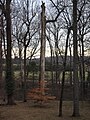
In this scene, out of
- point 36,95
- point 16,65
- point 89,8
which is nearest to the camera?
point 36,95

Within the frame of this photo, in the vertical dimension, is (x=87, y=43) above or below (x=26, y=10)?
below

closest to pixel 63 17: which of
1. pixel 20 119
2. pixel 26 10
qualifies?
pixel 26 10

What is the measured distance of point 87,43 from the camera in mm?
40438

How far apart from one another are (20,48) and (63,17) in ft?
23.6

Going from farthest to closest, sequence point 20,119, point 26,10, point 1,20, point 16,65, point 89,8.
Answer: point 16,65, point 26,10, point 1,20, point 89,8, point 20,119

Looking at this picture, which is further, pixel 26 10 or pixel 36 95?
pixel 26 10

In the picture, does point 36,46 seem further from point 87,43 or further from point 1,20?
point 1,20

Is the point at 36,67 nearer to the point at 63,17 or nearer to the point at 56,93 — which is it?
the point at 56,93

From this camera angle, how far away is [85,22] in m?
39.8

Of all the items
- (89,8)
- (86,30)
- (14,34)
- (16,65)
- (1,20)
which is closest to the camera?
(89,8)

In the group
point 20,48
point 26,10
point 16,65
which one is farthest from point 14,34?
point 16,65

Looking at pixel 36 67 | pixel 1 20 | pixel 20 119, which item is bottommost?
pixel 20 119

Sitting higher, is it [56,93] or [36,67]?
[36,67]

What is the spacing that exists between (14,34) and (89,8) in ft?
52.5
